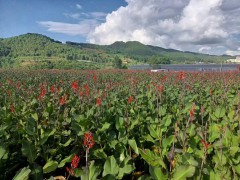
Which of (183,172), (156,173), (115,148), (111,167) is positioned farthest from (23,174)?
(115,148)

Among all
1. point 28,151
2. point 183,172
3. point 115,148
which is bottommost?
point 115,148

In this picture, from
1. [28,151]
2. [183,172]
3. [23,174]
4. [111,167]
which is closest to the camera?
[23,174]

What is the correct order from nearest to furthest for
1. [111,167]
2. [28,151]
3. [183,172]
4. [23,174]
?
[23,174]
[183,172]
[111,167]
[28,151]

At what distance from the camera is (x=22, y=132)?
3857 mm

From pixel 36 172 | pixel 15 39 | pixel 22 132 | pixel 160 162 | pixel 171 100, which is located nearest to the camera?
pixel 36 172

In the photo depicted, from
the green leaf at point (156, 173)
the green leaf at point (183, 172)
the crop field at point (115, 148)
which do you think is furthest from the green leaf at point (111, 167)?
the green leaf at point (183, 172)

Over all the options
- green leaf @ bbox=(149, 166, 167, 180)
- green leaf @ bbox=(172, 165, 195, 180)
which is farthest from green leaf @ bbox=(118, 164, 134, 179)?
green leaf @ bbox=(172, 165, 195, 180)

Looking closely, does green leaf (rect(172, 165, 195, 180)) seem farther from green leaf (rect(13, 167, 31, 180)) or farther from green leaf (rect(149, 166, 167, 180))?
green leaf (rect(13, 167, 31, 180))

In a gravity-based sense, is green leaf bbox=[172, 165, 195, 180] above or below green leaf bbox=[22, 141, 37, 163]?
above

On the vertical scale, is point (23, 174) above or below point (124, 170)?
above

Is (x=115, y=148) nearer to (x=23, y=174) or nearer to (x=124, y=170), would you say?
(x=124, y=170)

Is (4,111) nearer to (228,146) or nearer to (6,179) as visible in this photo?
(6,179)

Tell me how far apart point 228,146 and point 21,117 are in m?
3.20

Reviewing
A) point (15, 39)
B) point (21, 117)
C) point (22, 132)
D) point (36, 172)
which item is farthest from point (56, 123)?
point (15, 39)
